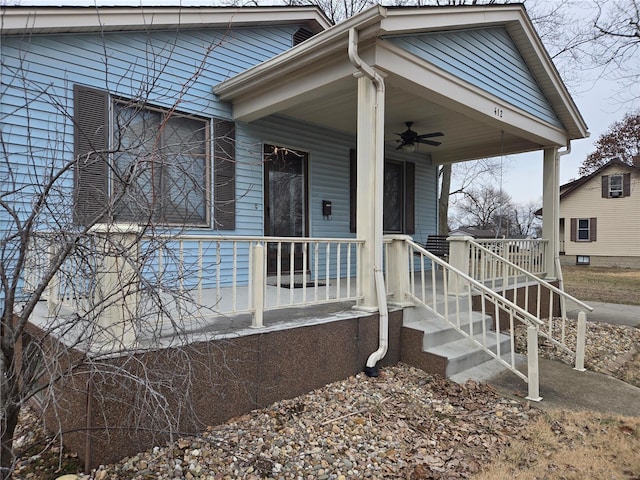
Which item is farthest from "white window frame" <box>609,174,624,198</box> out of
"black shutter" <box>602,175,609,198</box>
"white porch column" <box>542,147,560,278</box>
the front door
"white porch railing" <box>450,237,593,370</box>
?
the front door

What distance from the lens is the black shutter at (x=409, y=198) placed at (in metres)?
8.43

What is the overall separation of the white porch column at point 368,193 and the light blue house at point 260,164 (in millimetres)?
18

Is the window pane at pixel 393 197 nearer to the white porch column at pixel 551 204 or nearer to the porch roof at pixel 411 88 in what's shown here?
the porch roof at pixel 411 88

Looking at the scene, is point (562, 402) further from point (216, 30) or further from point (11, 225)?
point (216, 30)

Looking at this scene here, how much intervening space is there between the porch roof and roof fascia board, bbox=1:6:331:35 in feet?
2.93

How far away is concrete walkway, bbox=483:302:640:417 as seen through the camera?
3.59 meters

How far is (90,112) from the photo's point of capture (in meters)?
4.60

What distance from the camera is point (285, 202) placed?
258 inches

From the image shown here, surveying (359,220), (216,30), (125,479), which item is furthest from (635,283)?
(125,479)

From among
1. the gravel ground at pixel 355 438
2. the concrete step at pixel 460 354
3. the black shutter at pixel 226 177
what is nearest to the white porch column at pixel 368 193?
the concrete step at pixel 460 354

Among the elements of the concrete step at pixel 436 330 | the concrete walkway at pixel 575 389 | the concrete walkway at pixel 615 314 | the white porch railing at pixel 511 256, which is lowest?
the concrete walkway at pixel 615 314

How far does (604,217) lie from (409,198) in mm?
17488

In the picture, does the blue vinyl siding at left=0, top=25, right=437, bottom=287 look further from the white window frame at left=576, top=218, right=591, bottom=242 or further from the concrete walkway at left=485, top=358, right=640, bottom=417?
the white window frame at left=576, top=218, right=591, bottom=242

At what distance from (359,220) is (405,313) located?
45.6 inches
